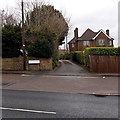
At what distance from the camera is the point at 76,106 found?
25.4 ft

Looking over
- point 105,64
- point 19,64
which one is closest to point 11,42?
point 19,64

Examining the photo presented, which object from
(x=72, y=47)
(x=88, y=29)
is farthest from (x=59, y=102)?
(x=72, y=47)

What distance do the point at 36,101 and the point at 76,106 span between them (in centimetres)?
165

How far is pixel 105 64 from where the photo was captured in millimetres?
20250

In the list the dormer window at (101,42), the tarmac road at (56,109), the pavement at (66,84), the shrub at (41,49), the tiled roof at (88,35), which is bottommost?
the tarmac road at (56,109)

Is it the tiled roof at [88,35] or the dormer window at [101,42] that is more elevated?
the tiled roof at [88,35]

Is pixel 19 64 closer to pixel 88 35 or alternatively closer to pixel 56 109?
pixel 56 109

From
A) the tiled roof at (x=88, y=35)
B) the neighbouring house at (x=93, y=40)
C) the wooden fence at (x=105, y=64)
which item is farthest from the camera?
the tiled roof at (x=88, y=35)

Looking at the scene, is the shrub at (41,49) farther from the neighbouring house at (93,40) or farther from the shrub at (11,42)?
the neighbouring house at (93,40)

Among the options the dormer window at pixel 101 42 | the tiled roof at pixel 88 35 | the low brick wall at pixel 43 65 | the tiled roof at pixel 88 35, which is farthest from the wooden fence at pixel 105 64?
the tiled roof at pixel 88 35

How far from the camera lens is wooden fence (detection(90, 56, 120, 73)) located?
2020 cm

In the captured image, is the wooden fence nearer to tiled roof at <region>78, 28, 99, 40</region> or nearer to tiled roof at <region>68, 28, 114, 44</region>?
tiled roof at <region>68, 28, 114, 44</region>

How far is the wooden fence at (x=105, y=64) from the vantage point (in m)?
20.2

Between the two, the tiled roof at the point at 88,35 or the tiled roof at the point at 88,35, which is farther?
the tiled roof at the point at 88,35
